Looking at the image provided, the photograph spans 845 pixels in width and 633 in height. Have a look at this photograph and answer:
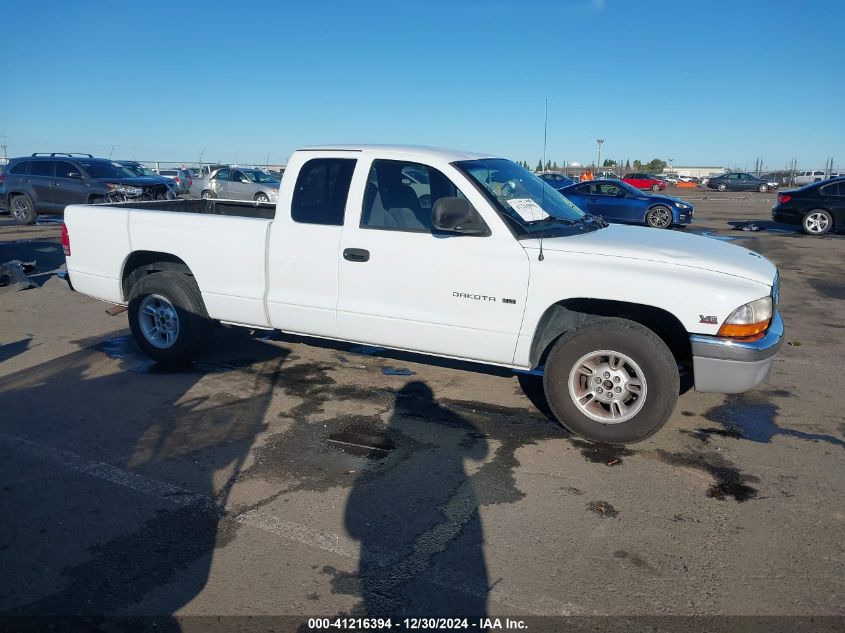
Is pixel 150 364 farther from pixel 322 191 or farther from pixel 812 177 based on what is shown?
pixel 812 177

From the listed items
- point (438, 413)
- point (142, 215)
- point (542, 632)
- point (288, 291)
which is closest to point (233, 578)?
point (542, 632)

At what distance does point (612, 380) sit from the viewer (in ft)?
15.5

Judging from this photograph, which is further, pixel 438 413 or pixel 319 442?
pixel 438 413

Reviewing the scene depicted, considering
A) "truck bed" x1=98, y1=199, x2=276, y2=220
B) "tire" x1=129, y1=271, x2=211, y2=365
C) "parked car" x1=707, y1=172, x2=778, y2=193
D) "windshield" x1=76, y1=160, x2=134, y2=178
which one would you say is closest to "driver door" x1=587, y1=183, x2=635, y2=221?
"windshield" x1=76, y1=160, x2=134, y2=178

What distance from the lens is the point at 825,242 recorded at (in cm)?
1706

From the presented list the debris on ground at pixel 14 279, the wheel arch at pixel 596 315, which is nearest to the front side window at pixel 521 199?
the wheel arch at pixel 596 315

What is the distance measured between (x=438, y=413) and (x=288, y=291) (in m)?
1.56

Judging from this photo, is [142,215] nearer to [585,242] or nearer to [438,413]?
[438,413]

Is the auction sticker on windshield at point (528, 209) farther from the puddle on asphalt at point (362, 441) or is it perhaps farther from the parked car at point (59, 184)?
the parked car at point (59, 184)

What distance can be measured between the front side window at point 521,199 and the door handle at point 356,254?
959 millimetres

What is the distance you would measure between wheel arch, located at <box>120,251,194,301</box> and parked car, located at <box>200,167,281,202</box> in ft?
56.6

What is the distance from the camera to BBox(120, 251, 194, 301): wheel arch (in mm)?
6383

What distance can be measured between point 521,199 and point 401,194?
3.03 feet

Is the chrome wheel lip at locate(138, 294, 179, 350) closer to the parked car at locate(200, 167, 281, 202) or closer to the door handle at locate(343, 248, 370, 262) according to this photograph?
the door handle at locate(343, 248, 370, 262)
